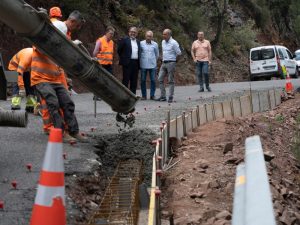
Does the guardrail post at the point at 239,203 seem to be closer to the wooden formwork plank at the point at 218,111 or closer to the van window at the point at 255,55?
the wooden formwork plank at the point at 218,111

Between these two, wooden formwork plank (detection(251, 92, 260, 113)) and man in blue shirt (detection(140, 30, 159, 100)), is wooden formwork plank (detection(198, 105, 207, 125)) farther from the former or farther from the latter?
man in blue shirt (detection(140, 30, 159, 100))

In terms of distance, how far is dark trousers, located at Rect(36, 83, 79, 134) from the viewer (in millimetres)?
8141

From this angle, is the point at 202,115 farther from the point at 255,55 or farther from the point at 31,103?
the point at 255,55

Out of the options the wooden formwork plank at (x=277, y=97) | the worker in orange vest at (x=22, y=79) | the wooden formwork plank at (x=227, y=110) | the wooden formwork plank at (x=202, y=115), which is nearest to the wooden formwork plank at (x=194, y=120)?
the wooden formwork plank at (x=202, y=115)

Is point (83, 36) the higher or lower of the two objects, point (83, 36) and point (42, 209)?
the higher

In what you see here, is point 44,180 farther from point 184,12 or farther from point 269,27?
point 269,27

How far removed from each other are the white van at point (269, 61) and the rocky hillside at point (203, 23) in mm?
2445

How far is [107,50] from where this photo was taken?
1369cm

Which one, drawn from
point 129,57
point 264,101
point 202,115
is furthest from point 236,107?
point 129,57

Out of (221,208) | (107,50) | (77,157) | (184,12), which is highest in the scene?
(184,12)

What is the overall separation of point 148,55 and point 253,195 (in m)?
13.0

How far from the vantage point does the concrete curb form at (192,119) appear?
5.40 meters

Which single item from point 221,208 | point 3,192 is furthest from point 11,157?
point 221,208

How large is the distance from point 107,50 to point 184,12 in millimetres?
19946
